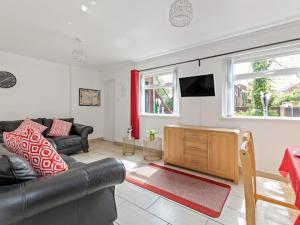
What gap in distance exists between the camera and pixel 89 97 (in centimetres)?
538

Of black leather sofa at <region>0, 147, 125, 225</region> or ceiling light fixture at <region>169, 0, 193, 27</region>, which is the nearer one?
black leather sofa at <region>0, 147, 125, 225</region>

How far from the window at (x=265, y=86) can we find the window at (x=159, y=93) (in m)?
Result: 1.26

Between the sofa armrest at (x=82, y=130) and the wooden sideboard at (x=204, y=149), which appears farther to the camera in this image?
the sofa armrest at (x=82, y=130)

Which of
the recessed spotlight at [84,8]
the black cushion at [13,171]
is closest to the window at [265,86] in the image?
the recessed spotlight at [84,8]

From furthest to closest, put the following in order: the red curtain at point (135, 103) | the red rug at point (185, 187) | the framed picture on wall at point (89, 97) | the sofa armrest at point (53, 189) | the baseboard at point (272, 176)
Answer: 1. the framed picture on wall at point (89, 97)
2. the red curtain at point (135, 103)
3. the baseboard at point (272, 176)
4. the red rug at point (185, 187)
5. the sofa armrest at point (53, 189)

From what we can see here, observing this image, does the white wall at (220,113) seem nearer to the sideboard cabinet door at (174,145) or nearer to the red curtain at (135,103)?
the red curtain at (135,103)

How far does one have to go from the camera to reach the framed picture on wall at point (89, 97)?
5.18 m

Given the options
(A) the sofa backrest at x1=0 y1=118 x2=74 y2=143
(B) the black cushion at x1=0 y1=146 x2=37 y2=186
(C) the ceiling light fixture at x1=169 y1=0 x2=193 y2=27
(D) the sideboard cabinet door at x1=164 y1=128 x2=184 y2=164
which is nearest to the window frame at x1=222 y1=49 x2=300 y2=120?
(D) the sideboard cabinet door at x1=164 y1=128 x2=184 y2=164

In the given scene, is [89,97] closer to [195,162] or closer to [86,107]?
[86,107]

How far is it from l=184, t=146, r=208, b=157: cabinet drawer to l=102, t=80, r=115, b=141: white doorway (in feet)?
9.86

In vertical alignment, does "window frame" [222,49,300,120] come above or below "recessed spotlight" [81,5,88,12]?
below

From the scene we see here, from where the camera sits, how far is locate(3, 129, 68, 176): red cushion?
130 cm

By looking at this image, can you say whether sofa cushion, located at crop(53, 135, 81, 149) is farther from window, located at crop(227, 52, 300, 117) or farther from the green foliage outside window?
the green foliage outside window

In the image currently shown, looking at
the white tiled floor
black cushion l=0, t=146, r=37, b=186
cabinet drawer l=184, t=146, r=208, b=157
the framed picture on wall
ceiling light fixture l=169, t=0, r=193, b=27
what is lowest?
the white tiled floor
